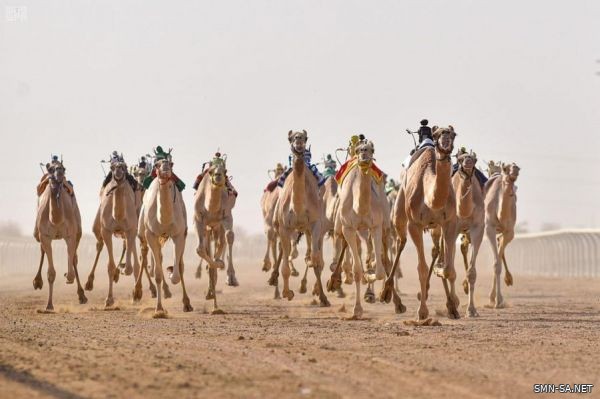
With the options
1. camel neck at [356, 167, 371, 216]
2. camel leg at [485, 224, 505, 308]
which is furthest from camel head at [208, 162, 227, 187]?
camel leg at [485, 224, 505, 308]

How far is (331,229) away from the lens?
77.2ft

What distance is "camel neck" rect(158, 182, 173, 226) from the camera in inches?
747

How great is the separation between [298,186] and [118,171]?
3.65 m

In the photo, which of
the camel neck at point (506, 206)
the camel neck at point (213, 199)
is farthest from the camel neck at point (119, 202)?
the camel neck at point (506, 206)

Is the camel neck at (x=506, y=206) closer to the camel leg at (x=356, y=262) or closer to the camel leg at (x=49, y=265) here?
the camel leg at (x=356, y=262)

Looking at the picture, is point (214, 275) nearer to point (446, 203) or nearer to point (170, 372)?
point (446, 203)

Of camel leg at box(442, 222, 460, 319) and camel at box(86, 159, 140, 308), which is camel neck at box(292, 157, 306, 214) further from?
camel at box(86, 159, 140, 308)

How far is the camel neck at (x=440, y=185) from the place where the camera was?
1567cm

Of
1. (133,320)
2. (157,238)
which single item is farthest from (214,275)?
(133,320)

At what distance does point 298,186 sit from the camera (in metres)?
18.9

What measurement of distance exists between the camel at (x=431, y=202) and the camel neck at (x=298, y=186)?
2122 mm

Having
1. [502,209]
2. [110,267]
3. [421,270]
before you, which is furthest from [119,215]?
[421,270]

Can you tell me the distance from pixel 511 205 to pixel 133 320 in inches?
287

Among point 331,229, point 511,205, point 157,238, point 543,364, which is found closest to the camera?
point 543,364
